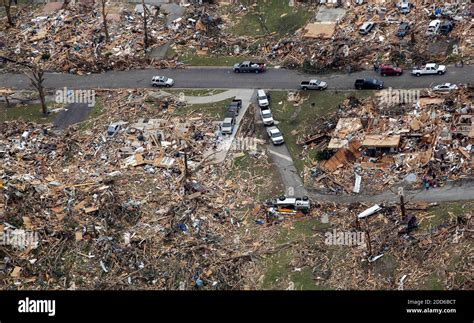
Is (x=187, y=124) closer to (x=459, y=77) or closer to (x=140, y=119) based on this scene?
(x=140, y=119)

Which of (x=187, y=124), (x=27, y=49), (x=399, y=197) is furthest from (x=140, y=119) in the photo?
(x=399, y=197)

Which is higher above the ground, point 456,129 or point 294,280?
point 456,129

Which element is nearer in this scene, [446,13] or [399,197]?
[399,197]

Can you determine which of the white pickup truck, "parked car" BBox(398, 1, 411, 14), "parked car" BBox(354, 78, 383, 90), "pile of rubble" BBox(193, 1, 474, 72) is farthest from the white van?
"parked car" BBox(354, 78, 383, 90)

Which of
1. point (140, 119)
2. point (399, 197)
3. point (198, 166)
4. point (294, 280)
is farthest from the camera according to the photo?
point (140, 119)

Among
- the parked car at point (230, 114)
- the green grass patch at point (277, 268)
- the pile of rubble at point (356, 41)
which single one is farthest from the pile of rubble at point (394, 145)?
the green grass patch at point (277, 268)

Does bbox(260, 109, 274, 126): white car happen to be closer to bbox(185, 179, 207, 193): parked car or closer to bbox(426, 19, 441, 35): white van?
bbox(185, 179, 207, 193): parked car

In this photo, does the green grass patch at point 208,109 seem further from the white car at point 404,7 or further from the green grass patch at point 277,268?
the green grass patch at point 277,268
